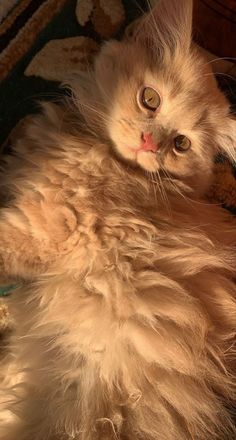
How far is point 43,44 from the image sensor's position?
1.39 meters

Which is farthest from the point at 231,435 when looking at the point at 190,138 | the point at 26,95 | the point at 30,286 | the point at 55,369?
the point at 26,95

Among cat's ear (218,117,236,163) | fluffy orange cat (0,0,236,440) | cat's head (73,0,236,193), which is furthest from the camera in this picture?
cat's ear (218,117,236,163)

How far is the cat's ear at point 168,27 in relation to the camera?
3.94 feet

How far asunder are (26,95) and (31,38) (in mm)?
177

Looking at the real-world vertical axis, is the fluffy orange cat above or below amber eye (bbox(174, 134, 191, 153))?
below

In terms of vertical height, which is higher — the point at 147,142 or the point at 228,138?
the point at 228,138

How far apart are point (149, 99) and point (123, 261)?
422 mm

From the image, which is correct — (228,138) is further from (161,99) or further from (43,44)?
(43,44)

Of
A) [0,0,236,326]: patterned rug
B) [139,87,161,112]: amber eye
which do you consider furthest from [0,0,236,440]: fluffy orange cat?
[0,0,236,326]: patterned rug

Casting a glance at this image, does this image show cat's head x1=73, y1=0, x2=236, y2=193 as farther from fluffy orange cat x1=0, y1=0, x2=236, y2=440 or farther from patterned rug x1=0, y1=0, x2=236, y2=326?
patterned rug x1=0, y1=0, x2=236, y2=326

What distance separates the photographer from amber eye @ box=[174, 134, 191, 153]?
121cm

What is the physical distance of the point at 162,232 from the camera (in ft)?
3.68

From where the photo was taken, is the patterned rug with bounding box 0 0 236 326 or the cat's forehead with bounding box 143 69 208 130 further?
the patterned rug with bounding box 0 0 236 326

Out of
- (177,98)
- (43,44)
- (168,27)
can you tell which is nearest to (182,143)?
(177,98)
